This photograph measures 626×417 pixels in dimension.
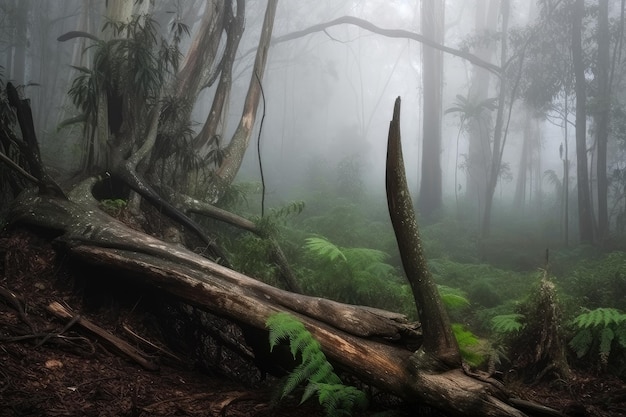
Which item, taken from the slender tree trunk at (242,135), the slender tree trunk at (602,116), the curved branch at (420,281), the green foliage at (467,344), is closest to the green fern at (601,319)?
the green foliage at (467,344)

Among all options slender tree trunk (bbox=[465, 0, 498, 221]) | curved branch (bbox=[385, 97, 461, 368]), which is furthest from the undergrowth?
slender tree trunk (bbox=[465, 0, 498, 221])

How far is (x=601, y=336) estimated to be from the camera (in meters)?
4.43

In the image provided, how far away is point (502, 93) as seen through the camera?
17266 millimetres

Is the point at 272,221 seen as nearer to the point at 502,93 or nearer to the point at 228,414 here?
the point at 228,414

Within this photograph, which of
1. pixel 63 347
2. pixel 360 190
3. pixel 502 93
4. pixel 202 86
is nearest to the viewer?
pixel 63 347

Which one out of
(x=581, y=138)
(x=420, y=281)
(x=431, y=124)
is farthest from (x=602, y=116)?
(x=420, y=281)

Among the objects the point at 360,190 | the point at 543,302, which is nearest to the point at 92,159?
the point at 543,302

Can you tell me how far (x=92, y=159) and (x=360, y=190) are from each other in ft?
49.1

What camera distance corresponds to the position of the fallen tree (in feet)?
8.93

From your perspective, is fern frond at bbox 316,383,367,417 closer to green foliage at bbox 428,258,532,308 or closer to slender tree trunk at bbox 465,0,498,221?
green foliage at bbox 428,258,532,308

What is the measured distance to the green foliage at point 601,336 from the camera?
14.0 feet

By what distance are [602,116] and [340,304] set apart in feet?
49.5

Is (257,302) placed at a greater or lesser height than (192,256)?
lesser

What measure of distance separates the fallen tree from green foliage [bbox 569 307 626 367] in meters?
2.12
